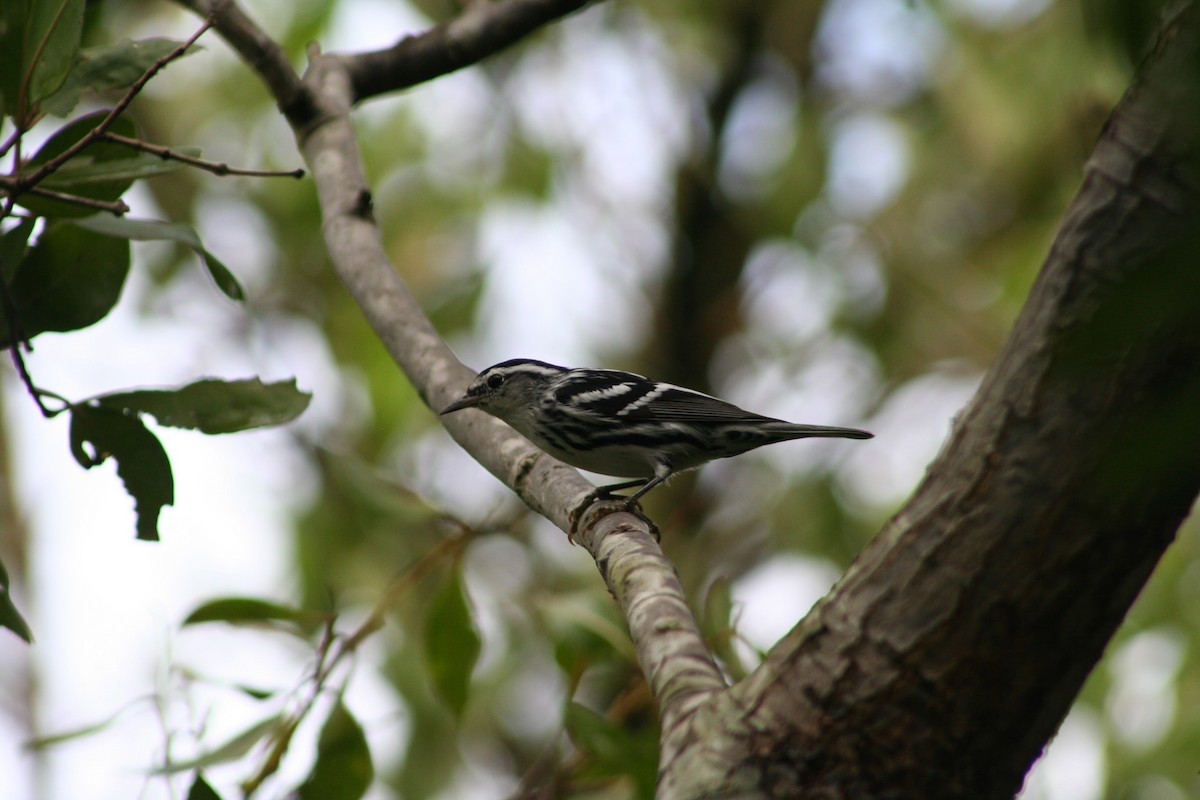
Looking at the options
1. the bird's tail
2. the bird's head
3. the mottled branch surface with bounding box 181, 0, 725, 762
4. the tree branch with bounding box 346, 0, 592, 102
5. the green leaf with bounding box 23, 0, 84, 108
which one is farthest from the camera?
the bird's head

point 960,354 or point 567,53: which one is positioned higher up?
point 567,53

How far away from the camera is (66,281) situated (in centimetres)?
291

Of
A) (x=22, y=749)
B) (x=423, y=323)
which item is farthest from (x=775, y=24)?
(x=22, y=749)

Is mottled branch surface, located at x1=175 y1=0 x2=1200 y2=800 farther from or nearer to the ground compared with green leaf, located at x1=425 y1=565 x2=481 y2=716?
nearer to the ground

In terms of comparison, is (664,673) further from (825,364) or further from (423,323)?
(825,364)

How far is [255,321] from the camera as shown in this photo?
7051 millimetres

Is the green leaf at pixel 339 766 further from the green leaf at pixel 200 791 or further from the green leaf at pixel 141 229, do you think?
the green leaf at pixel 141 229

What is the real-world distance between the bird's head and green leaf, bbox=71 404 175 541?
1.48 metres

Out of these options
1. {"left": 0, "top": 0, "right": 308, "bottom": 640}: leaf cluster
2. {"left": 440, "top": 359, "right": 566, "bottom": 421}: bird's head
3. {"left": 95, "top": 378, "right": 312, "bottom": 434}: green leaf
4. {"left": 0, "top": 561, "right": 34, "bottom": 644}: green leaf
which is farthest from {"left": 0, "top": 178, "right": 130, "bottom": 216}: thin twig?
{"left": 440, "top": 359, "right": 566, "bottom": 421}: bird's head

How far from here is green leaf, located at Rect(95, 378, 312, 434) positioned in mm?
2873

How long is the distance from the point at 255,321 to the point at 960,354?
4781 millimetres

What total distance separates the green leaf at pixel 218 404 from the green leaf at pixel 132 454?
1.7 inches

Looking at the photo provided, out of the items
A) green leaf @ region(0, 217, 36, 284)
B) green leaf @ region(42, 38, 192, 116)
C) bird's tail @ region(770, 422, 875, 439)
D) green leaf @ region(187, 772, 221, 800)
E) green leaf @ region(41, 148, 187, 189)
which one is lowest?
green leaf @ region(187, 772, 221, 800)

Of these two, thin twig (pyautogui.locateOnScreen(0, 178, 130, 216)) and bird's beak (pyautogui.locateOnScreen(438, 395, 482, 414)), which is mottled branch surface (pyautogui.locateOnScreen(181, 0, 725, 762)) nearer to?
bird's beak (pyautogui.locateOnScreen(438, 395, 482, 414))
